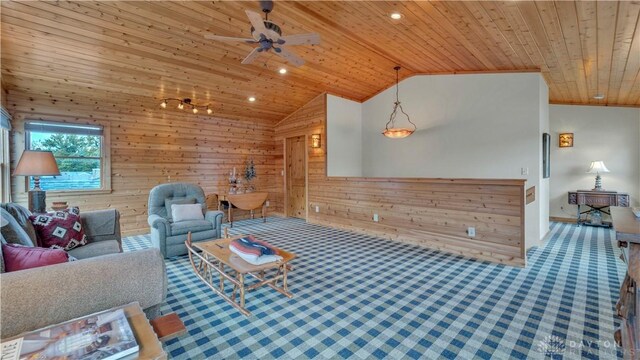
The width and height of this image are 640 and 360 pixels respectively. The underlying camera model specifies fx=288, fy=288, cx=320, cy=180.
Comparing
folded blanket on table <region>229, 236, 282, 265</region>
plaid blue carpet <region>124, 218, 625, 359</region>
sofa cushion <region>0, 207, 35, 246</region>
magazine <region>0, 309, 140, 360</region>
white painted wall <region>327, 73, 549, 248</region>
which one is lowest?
plaid blue carpet <region>124, 218, 625, 359</region>

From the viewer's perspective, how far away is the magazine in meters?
0.93

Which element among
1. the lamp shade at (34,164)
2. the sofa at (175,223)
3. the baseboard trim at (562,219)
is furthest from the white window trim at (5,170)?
the baseboard trim at (562,219)

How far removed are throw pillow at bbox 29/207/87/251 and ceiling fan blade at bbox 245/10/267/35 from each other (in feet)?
7.87

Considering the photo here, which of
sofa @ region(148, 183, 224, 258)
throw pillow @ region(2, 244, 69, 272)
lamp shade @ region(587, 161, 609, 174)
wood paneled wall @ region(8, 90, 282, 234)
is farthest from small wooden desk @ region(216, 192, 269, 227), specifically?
lamp shade @ region(587, 161, 609, 174)

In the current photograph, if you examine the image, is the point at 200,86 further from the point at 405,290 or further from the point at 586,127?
the point at 586,127

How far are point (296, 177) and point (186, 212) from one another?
304cm

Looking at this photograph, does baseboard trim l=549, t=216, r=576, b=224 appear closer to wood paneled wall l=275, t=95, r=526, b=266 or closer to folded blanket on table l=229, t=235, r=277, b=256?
wood paneled wall l=275, t=95, r=526, b=266

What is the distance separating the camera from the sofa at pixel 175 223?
3.56 metres

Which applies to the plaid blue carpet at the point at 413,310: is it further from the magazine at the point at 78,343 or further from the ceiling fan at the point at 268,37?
the ceiling fan at the point at 268,37

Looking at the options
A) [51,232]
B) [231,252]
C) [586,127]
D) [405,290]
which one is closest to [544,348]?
[405,290]

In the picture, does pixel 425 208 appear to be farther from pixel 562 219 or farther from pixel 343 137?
pixel 562 219

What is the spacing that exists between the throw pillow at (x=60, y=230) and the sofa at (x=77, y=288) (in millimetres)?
573

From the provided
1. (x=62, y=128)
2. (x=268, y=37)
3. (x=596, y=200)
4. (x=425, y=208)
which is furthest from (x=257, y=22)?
(x=596, y=200)

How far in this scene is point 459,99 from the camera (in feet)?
15.8
